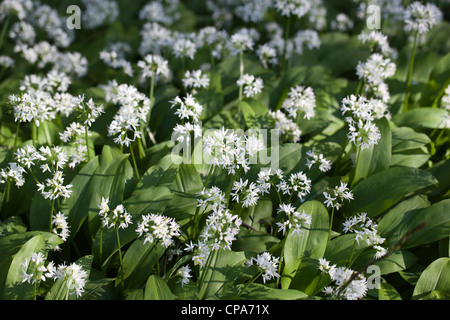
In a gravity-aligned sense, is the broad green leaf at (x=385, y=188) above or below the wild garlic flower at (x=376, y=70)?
below

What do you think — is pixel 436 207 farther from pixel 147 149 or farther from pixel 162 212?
pixel 147 149

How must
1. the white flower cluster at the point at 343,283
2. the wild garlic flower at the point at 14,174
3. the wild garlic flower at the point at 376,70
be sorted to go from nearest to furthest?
the white flower cluster at the point at 343,283
the wild garlic flower at the point at 14,174
the wild garlic flower at the point at 376,70

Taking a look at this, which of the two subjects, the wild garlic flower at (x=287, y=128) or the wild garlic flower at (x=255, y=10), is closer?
the wild garlic flower at (x=287, y=128)

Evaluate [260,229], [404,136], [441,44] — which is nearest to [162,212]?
[260,229]

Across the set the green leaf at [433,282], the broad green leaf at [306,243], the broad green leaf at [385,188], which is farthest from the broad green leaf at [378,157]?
the green leaf at [433,282]

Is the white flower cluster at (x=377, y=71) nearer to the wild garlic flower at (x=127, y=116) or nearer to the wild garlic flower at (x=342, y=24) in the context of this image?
the wild garlic flower at (x=127, y=116)

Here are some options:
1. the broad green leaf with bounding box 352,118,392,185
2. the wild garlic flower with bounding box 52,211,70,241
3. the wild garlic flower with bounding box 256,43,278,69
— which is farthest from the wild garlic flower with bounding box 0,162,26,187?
the wild garlic flower with bounding box 256,43,278,69

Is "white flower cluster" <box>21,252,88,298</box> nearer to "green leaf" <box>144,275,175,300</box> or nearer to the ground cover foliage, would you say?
the ground cover foliage
